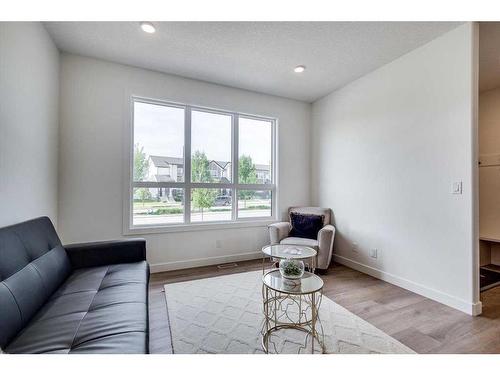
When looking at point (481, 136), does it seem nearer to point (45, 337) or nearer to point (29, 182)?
point (45, 337)

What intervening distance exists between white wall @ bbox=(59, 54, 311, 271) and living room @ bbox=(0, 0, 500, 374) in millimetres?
19

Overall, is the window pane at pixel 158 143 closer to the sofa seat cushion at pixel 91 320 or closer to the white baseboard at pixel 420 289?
the sofa seat cushion at pixel 91 320

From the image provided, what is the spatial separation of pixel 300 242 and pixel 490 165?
291 cm

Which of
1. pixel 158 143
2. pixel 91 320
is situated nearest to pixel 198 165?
pixel 158 143

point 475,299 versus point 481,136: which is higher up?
point 481,136

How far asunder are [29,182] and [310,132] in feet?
12.2

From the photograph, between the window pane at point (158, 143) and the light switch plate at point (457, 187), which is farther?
the window pane at point (158, 143)

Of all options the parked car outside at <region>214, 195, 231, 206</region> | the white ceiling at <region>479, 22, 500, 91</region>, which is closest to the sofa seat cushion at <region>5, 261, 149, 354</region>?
the parked car outside at <region>214, 195, 231, 206</region>

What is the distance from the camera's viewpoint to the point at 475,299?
2.05 m

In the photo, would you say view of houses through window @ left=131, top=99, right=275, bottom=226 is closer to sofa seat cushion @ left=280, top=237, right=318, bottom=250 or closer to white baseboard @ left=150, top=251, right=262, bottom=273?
white baseboard @ left=150, top=251, right=262, bottom=273

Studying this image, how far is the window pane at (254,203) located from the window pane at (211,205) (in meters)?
0.20

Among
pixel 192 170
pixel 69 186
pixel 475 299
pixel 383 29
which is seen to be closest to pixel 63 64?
pixel 69 186

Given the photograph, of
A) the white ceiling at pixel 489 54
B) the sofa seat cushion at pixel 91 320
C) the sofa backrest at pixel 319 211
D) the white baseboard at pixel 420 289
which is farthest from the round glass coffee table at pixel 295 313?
the white ceiling at pixel 489 54

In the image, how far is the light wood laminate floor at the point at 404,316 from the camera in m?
1.64
